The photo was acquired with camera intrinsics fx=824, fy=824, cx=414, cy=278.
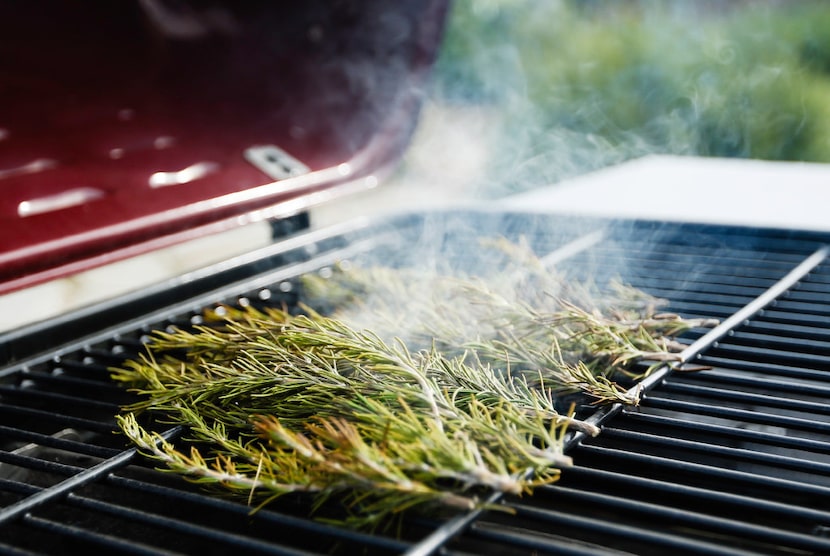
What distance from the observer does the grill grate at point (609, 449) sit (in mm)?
883

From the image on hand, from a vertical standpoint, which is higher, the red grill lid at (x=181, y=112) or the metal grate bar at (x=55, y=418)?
the red grill lid at (x=181, y=112)

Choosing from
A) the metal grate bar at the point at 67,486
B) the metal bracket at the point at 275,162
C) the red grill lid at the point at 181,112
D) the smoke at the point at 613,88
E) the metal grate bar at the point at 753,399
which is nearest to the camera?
the metal grate bar at the point at 67,486

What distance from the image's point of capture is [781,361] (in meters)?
1.33

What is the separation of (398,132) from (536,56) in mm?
8369

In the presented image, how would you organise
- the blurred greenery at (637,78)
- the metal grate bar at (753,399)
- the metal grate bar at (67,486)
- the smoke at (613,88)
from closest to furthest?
the metal grate bar at (67,486)
the metal grate bar at (753,399)
the blurred greenery at (637,78)
the smoke at (613,88)

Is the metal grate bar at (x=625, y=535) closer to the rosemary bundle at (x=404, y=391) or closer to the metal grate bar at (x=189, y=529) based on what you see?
the rosemary bundle at (x=404, y=391)

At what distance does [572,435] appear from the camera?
1.03 metres

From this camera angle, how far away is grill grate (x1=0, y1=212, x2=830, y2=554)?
88 centimetres

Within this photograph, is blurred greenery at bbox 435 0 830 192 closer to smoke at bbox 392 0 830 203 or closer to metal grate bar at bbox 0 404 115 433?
smoke at bbox 392 0 830 203

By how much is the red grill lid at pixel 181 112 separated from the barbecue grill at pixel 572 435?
5 centimetres

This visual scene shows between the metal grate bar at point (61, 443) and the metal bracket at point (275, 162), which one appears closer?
the metal grate bar at point (61, 443)

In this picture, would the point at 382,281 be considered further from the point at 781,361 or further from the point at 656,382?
the point at 781,361

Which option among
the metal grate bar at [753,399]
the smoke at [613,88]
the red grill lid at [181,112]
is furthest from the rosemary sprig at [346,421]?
the smoke at [613,88]

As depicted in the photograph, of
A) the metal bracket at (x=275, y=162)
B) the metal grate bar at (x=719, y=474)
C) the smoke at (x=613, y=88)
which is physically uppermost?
the smoke at (x=613, y=88)
